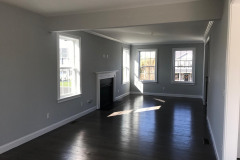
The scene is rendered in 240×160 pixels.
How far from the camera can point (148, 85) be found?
29.2ft

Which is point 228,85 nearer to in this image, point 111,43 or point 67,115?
point 67,115

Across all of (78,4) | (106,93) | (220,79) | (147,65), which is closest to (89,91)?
(106,93)

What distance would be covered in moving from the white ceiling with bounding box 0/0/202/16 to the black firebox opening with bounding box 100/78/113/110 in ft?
10.6

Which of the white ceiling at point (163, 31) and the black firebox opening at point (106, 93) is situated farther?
the black firebox opening at point (106, 93)

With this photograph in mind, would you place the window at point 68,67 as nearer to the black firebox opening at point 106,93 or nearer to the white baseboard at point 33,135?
the white baseboard at point 33,135

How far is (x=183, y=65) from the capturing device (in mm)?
8266

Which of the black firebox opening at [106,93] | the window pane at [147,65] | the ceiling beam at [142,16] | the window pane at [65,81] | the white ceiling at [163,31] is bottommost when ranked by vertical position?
the black firebox opening at [106,93]

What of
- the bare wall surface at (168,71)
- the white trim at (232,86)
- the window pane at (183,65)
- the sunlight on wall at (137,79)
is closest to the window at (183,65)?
the window pane at (183,65)

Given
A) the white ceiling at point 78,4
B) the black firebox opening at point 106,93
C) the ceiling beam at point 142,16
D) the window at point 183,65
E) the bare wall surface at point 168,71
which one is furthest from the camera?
the window at point 183,65

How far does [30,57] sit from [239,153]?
13.0ft

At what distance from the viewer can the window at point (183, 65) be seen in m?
8.15

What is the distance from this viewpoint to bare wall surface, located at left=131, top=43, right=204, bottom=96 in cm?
800

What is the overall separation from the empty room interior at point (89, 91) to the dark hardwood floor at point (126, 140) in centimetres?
2

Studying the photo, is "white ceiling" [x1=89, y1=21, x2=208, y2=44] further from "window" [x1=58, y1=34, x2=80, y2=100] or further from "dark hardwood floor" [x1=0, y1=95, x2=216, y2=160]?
"dark hardwood floor" [x1=0, y1=95, x2=216, y2=160]
